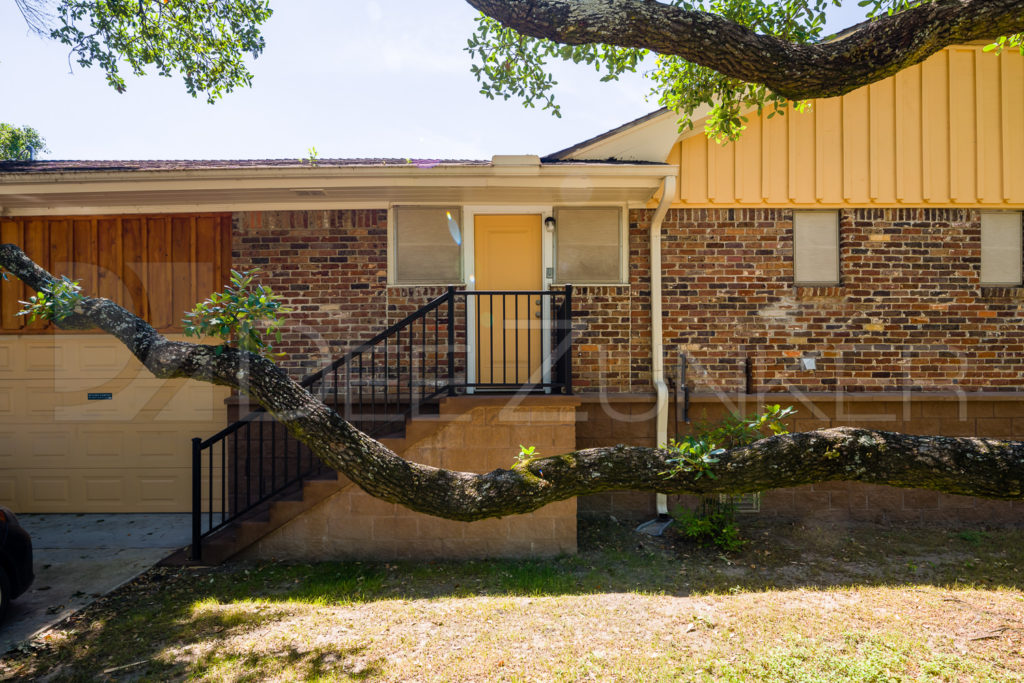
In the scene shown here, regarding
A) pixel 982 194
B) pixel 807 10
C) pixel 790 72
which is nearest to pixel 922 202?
pixel 982 194

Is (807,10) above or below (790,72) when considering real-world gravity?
above

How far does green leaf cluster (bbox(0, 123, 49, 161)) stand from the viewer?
1385 cm

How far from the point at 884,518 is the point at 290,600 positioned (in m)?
5.93

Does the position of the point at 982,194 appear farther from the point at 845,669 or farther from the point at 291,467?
the point at 291,467

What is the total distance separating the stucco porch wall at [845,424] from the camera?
5.93 metres

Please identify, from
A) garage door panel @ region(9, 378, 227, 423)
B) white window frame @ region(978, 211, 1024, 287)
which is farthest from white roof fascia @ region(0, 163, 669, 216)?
white window frame @ region(978, 211, 1024, 287)

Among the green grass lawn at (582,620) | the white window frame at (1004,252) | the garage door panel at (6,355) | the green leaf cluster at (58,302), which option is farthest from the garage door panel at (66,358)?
the white window frame at (1004,252)

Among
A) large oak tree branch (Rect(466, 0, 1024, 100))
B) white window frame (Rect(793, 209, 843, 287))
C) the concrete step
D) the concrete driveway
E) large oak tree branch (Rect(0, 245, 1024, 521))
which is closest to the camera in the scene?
large oak tree branch (Rect(0, 245, 1024, 521))

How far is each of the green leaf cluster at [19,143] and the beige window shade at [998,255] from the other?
18.8m

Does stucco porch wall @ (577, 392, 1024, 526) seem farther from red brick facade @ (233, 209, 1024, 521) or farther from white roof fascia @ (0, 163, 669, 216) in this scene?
white roof fascia @ (0, 163, 669, 216)

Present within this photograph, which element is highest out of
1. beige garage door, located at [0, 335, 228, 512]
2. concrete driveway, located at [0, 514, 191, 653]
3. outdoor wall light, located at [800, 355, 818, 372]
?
outdoor wall light, located at [800, 355, 818, 372]

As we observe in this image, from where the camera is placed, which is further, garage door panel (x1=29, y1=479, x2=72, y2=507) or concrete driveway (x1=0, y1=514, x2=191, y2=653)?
garage door panel (x1=29, y1=479, x2=72, y2=507)

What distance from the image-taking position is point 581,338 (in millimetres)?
6039

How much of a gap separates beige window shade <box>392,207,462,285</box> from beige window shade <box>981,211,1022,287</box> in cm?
589
